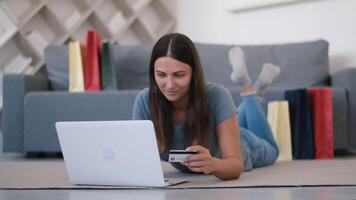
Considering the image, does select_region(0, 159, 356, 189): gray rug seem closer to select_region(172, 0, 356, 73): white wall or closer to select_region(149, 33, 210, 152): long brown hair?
select_region(149, 33, 210, 152): long brown hair

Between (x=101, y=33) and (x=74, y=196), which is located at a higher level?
(x=101, y=33)

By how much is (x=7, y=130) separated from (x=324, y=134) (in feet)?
5.01

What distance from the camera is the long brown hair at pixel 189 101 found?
4.59ft

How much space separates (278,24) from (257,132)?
1.39 meters

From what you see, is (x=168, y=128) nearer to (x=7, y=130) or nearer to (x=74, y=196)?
(x=74, y=196)

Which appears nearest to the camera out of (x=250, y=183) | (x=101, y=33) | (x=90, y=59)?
(x=250, y=183)

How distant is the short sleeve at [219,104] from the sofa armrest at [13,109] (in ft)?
4.64

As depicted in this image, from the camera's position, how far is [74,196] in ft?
4.16

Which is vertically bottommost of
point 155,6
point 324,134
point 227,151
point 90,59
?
point 324,134

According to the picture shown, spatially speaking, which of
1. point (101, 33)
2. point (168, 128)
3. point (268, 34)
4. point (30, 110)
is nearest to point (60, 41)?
point (101, 33)

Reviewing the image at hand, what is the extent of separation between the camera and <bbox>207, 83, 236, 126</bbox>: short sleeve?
1.47m

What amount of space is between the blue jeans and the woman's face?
1.84 ft

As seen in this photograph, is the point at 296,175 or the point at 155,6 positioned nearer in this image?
the point at 296,175

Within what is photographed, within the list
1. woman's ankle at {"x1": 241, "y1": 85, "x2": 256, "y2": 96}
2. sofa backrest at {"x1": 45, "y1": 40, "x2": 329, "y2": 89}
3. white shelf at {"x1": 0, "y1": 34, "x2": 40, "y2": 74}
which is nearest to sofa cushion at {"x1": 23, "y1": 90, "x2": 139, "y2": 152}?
sofa backrest at {"x1": 45, "y1": 40, "x2": 329, "y2": 89}
